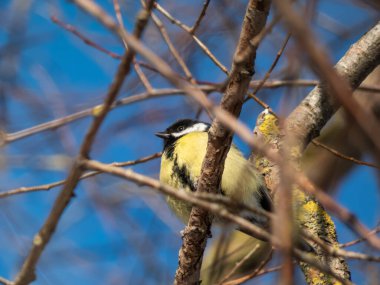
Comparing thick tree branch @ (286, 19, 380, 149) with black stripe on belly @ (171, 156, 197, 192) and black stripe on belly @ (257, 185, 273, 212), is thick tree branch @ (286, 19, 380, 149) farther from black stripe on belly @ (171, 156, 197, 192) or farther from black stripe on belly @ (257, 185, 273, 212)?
black stripe on belly @ (171, 156, 197, 192)

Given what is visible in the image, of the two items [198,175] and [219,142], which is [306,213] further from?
[219,142]

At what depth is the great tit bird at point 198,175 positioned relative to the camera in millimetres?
2816

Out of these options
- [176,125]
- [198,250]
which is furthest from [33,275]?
[176,125]

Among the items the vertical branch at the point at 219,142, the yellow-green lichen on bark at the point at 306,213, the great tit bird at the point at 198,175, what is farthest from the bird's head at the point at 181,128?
the vertical branch at the point at 219,142

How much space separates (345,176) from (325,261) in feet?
5.77

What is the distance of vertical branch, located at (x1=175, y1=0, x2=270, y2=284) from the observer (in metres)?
1.39

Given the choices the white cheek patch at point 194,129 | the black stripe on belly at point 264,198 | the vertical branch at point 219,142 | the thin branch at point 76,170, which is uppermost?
the white cheek patch at point 194,129

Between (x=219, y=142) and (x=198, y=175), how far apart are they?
39.2 inches

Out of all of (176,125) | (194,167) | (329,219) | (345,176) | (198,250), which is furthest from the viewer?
(345,176)

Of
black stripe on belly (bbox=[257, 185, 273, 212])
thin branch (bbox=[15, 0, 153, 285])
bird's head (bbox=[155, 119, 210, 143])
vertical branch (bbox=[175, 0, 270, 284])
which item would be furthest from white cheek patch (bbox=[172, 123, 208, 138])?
thin branch (bbox=[15, 0, 153, 285])

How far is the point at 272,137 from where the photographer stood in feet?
9.57

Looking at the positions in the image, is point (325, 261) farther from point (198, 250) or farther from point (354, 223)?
point (354, 223)

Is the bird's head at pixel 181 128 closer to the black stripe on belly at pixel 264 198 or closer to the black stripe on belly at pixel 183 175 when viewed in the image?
the black stripe on belly at pixel 183 175

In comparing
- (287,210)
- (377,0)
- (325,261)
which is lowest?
(287,210)
